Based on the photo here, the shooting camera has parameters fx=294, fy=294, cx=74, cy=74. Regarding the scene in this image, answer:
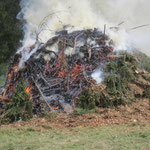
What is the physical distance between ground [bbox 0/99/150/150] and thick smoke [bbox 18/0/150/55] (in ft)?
9.71

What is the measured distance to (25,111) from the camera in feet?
26.5

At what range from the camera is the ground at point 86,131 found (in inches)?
214

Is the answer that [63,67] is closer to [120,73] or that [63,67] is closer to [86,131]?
[120,73]

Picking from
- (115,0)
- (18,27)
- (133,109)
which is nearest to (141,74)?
(133,109)

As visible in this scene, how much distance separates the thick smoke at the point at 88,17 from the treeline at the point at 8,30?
8.06 meters

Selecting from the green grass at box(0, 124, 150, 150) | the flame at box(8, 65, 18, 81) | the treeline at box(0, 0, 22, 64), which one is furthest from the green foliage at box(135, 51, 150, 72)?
the treeline at box(0, 0, 22, 64)

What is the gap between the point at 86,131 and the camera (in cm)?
673

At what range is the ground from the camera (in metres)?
5.44

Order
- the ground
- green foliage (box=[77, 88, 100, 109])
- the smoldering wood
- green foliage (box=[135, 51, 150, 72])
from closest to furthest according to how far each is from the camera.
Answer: the ground → green foliage (box=[77, 88, 100, 109]) → the smoldering wood → green foliage (box=[135, 51, 150, 72])

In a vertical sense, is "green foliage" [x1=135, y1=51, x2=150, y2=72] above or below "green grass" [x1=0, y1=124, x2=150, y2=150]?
above

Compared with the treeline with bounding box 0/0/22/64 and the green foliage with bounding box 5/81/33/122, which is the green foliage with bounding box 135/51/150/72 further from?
the treeline with bounding box 0/0/22/64

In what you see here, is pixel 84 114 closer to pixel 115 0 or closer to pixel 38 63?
pixel 38 63

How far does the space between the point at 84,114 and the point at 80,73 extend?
1531 mm

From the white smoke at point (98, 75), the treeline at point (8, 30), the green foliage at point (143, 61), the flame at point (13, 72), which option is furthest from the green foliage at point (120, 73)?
the treeline at point (8, 30)
